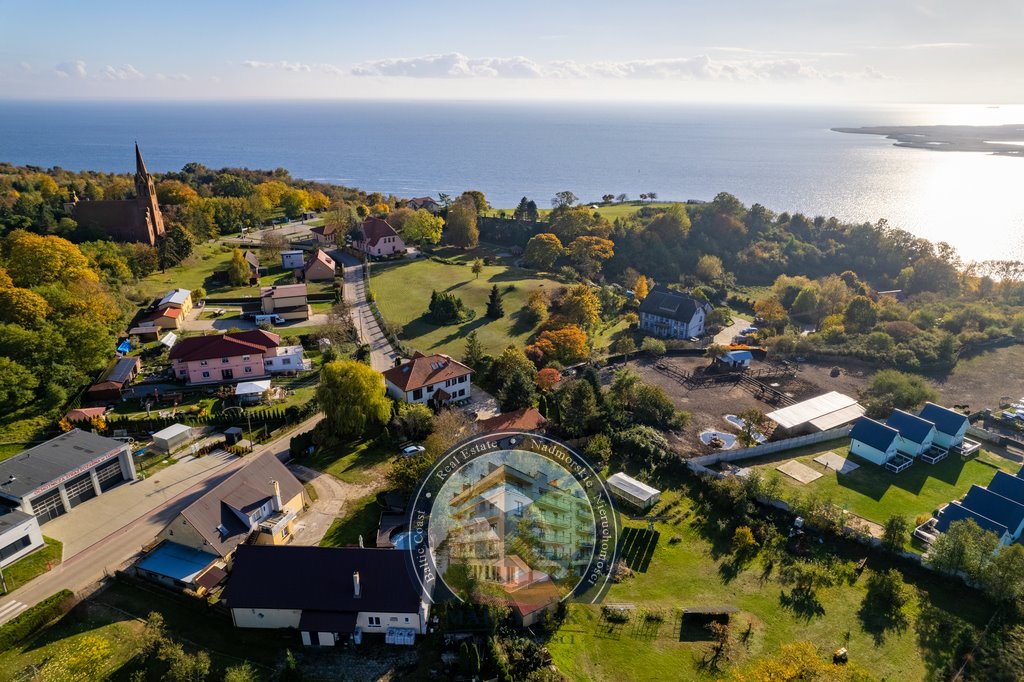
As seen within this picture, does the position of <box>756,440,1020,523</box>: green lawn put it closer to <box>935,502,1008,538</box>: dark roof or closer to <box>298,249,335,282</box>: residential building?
<box>935,502,1008,538</box>: dark roof

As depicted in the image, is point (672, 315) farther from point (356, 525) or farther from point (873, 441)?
point (356, 525)

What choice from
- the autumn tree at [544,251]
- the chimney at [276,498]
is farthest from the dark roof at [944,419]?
the autumn tree at [544,251]

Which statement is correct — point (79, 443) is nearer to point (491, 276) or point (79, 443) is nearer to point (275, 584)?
point (275, 584)

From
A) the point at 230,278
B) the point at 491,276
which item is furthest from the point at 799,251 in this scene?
the point at 230,278

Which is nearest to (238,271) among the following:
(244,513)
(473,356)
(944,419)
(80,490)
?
(473,356)

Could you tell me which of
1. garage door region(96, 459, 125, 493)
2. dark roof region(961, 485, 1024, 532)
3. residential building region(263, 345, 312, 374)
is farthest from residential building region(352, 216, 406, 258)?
dark roof region(961, 485, 1024, 532)

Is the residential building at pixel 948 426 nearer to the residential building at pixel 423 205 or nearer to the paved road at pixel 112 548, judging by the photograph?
the paved road at pixel 112 548
